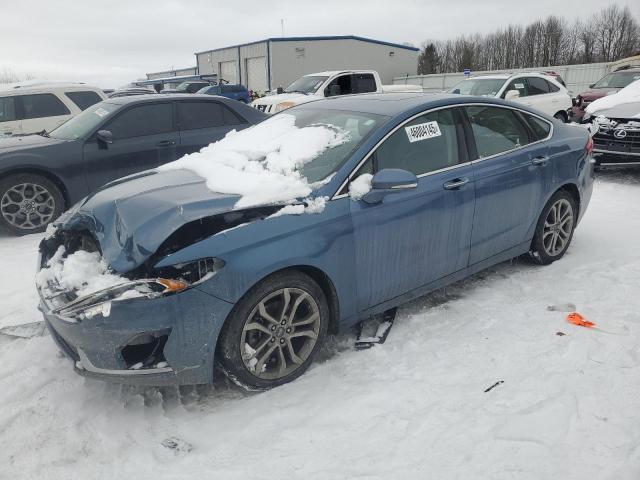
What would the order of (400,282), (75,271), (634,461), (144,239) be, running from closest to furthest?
(634,461)
(144,239)
(75,271)
(400,282)

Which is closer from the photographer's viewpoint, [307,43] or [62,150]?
[62,150]

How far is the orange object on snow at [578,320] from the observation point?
11.7 ft

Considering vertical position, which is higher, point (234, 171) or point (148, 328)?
point (234, 171)

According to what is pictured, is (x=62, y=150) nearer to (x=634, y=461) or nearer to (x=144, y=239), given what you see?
(x=144, y=239)

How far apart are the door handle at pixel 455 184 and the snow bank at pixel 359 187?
2.26ft

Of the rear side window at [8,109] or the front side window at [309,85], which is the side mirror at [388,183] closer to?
the rear side window at [8,109]

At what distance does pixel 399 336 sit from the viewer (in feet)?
11.4

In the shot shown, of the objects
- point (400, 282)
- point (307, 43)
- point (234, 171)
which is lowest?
point (400, 282)

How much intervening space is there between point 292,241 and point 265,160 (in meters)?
0.89

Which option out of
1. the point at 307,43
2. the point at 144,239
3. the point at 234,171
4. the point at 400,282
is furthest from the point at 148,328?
the point at 307,43

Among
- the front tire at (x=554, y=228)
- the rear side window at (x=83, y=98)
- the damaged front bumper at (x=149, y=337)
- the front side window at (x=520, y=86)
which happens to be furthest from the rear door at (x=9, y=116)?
the front side window at (x=520, y=86)

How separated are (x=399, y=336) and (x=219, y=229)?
157cm

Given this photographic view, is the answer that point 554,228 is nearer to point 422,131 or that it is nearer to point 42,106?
point 422,131

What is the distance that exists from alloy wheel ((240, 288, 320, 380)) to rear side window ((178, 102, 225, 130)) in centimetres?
465
